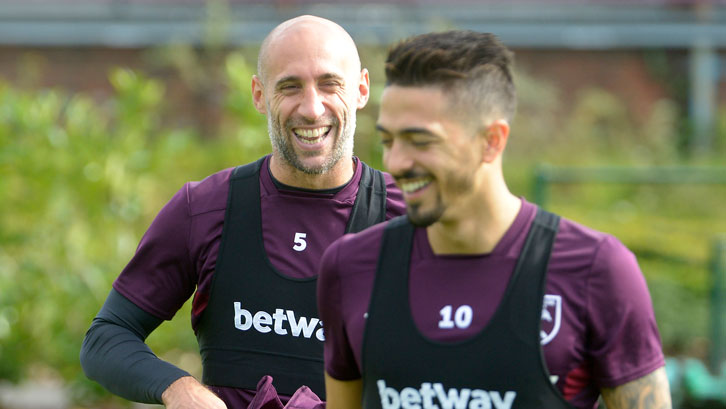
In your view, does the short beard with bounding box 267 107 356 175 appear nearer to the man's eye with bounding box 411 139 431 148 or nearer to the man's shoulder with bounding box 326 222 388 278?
the man's shoulder with bounding box 326 222 388 278

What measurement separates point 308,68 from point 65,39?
12673 mm

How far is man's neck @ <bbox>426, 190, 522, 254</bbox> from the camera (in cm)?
261

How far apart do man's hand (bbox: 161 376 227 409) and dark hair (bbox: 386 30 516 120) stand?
1235 millimetres

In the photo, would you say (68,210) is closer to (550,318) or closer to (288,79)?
(288,79)

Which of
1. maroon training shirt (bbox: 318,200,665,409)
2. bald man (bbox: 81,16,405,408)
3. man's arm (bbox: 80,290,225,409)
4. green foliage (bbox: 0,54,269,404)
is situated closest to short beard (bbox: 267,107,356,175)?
bald man (bbox: 81,16,405,408)

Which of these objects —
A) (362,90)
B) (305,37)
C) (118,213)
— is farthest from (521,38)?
(305,37)

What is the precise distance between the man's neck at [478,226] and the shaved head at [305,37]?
1226 mm

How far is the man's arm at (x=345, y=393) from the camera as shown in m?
2.83

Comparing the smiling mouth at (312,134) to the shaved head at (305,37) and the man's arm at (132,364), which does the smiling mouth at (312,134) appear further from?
the man's arm at (132,364)

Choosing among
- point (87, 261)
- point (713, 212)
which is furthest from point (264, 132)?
point (713, 212)

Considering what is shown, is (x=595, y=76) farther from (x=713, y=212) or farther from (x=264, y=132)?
(x=264, y=132)

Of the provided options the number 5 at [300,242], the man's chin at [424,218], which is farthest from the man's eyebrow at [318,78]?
the man's chin at [424,218]

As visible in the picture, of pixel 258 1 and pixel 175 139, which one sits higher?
pixel 258 1

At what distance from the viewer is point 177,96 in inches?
579
